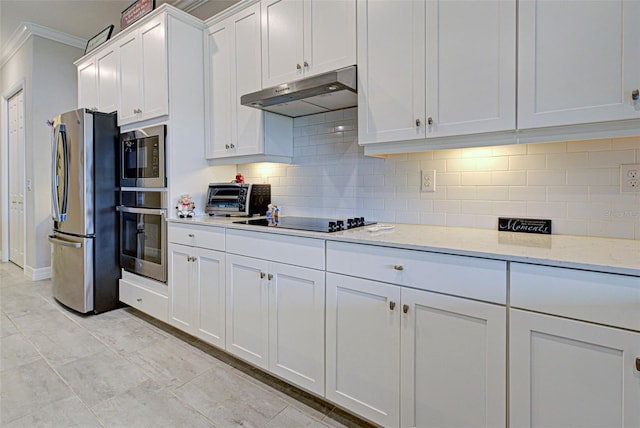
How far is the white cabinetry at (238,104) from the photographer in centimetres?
234

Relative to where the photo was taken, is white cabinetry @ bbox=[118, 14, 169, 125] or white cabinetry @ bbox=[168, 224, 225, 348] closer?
white cabinetry @ bbox=[168, 224, 225, 348]

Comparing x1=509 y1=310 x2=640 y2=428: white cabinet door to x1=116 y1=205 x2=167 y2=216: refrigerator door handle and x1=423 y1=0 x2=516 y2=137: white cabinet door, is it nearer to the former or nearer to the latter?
x1=423 y1=0 x2=516 y2=137: white cabinet door

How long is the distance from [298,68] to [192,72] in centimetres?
106

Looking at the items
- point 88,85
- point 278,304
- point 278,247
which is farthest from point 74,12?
point 278,304

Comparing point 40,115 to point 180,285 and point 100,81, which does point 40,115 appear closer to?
point 100,81

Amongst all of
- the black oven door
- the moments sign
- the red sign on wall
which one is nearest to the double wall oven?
the black oven door

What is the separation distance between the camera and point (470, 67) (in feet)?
4.95

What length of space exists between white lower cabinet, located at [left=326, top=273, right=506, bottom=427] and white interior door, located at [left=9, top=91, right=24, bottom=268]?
16.5 ft

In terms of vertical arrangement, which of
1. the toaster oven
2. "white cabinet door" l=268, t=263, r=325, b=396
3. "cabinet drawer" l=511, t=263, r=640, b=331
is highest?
the toaster oven

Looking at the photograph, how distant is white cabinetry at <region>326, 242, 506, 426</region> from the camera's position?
3.94 feet

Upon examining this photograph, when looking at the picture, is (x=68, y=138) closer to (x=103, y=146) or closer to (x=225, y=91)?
(x=103, y=146)

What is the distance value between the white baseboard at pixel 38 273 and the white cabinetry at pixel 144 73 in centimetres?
253

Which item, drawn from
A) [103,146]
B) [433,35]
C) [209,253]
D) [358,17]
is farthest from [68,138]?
[433,35]

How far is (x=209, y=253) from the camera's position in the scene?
220 cm
